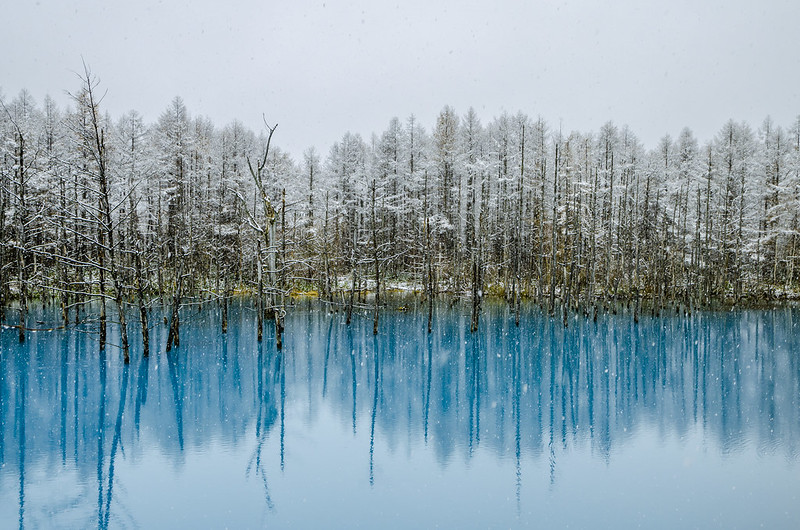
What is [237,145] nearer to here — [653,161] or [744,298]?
[653,161]

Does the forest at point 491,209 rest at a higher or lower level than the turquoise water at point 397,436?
higher

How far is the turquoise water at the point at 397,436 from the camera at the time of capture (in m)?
9.62

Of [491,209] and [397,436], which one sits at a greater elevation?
[491,209]

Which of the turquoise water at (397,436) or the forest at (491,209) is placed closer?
→ the turquoise water at (397,436)

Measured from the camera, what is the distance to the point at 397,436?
13.8 metres

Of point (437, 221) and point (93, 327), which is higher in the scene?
point (437, 221)

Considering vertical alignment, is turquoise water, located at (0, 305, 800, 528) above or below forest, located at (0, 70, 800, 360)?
below

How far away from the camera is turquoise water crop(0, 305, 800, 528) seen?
31.6 feet

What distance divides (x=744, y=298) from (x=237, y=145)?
166ft

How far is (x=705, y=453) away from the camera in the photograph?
12648mm

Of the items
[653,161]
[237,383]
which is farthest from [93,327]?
[653,161]

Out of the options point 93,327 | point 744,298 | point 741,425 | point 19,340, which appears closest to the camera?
point 741,425

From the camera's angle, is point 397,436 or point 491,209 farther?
point 491,209

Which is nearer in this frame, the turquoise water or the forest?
the turquoise water
